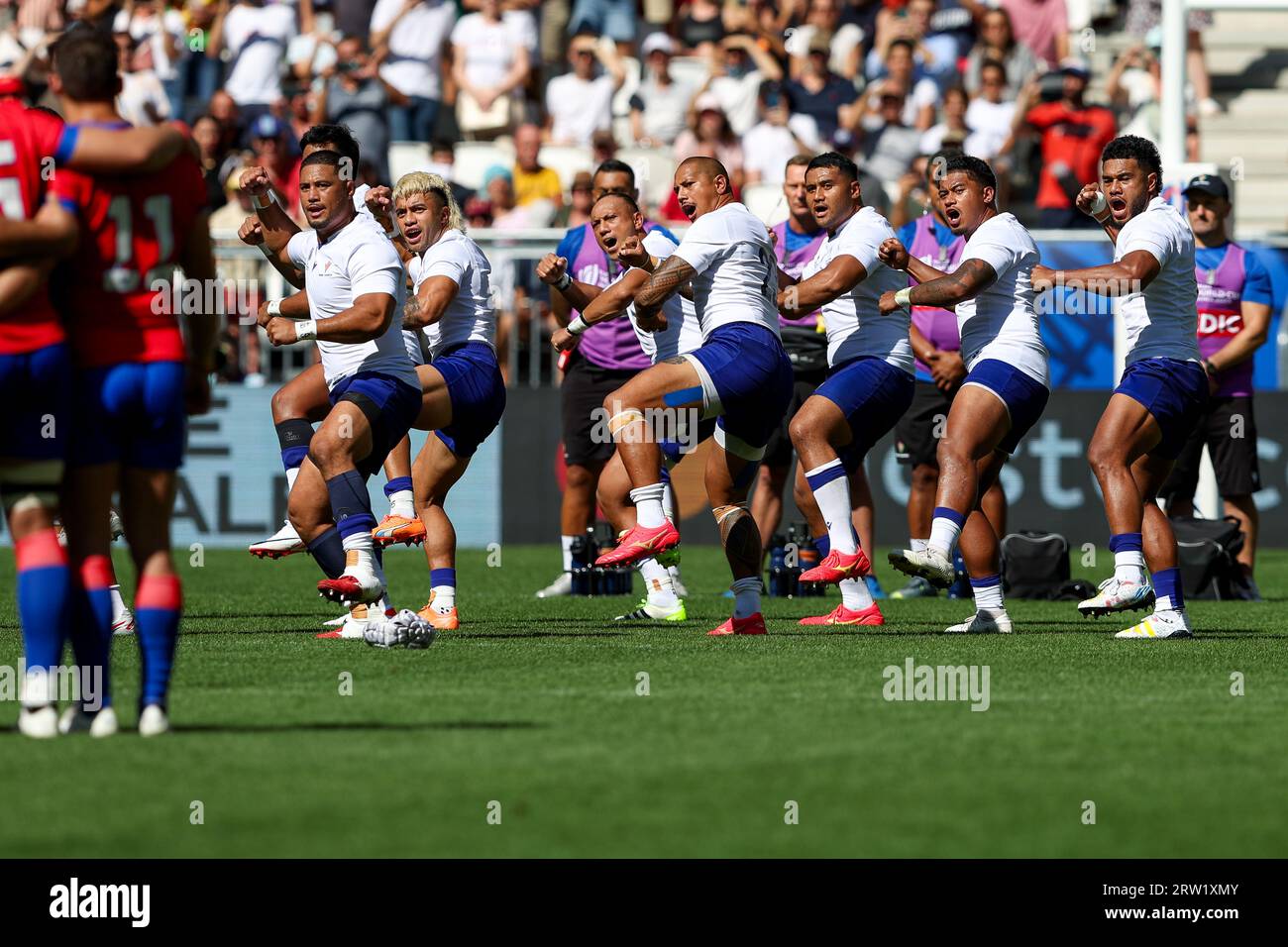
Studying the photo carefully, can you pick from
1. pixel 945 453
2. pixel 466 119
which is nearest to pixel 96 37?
pixel 945 453

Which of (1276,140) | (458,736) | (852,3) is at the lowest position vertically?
(458,736)

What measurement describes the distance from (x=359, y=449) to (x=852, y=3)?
14.9 m

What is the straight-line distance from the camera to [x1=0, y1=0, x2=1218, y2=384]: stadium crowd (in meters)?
20.3

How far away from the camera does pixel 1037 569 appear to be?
13.6 metres

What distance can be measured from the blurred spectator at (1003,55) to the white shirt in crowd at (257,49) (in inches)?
280

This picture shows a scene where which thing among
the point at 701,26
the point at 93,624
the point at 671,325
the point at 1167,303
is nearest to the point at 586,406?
the point at 671,325

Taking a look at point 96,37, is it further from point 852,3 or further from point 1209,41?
point 1209,41

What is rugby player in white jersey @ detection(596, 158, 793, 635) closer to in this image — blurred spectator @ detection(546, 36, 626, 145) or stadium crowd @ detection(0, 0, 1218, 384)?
stadium crowd @ detection(0, 0, 1218, 384)

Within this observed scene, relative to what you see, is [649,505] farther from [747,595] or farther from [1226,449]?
[1226,449]

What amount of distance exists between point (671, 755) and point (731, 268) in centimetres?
434

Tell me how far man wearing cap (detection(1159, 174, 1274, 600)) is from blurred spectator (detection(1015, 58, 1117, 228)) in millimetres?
6084

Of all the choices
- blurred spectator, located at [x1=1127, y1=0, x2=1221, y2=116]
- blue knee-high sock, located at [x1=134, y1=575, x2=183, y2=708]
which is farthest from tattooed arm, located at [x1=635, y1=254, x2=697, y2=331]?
blurred spectator, located at [x1=1127, y1=0, x2=1221, y2=116]

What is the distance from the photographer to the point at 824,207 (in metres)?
11.1

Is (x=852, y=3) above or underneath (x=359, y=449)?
above
